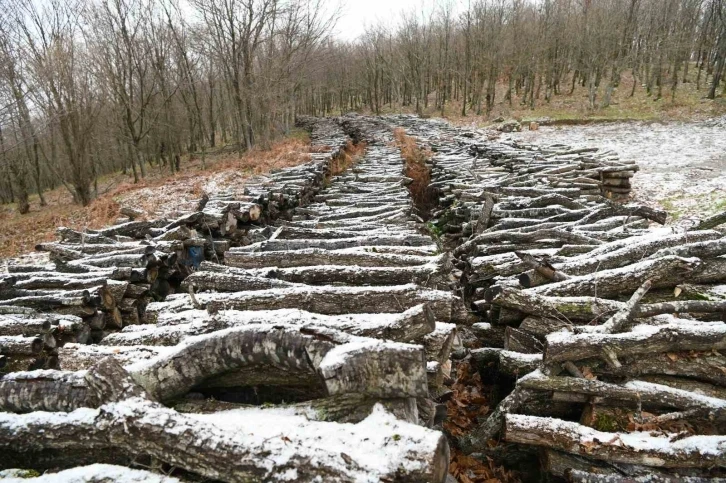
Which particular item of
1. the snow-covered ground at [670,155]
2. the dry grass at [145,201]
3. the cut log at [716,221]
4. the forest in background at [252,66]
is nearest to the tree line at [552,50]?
the forest in background at [252,66]

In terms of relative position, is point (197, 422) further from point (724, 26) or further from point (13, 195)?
point (13, 195)

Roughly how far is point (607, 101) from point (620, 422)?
3025 cm

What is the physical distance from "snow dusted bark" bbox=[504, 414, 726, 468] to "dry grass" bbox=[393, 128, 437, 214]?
8910mm

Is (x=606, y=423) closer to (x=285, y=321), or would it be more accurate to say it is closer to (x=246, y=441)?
(x=285, y=321)

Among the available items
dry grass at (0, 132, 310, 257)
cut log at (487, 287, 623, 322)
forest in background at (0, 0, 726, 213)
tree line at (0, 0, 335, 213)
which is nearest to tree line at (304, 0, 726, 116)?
forest in background at (0, 0, 726, 213)

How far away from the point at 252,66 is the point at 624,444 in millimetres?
25222

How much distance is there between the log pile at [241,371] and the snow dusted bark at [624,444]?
0.80 m

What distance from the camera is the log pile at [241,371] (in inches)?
82.8

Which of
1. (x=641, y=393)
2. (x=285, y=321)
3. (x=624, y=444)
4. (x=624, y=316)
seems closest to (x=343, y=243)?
(x=285, y=321)

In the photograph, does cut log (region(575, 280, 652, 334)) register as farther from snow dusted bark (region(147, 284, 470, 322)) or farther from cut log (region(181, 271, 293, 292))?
cut log (region(181, 271, 293, 292))

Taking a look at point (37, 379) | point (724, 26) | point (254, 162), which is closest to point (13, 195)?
point (254, 162)

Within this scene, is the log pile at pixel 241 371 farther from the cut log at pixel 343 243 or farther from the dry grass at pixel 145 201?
the dry grass at pixel 145 201

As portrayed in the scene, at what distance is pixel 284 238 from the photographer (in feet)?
21.0

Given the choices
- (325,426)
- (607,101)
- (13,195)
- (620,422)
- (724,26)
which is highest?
(724,26)
